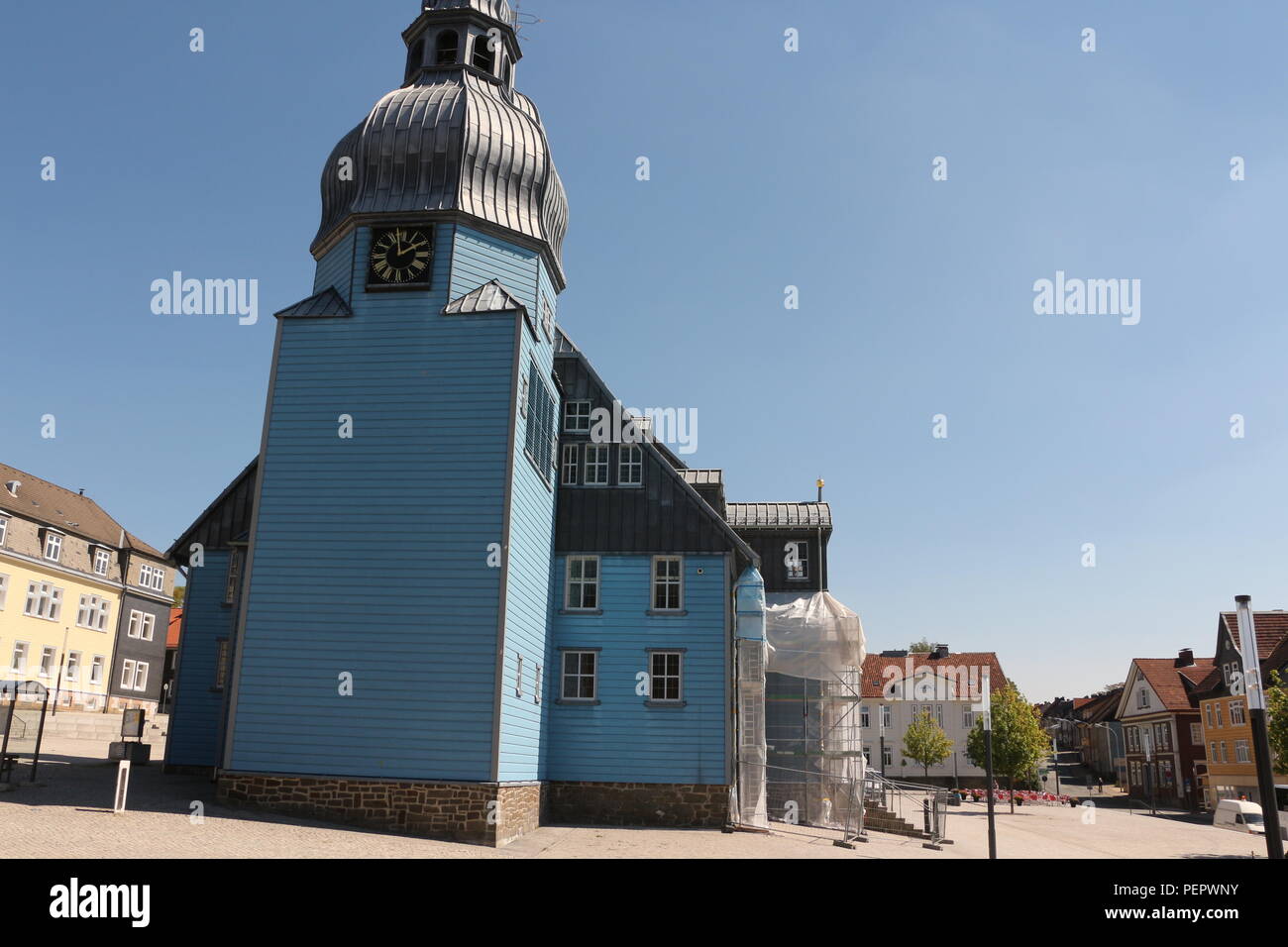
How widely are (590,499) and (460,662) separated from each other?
7.75m

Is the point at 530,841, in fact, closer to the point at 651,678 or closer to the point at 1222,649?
the point at 651,678

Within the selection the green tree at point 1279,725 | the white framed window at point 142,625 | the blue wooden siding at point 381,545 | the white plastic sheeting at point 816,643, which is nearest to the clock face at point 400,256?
the blue wooden siding at point 381,545

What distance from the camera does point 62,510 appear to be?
4794 cm

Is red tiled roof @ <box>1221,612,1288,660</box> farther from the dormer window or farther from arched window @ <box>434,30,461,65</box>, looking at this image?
arched window @ <box>434,30,461,65</box>

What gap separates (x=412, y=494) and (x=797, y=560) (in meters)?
16.6

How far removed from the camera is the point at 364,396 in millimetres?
21594

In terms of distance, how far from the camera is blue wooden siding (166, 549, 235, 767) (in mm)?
26734

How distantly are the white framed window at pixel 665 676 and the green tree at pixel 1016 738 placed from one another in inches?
1572

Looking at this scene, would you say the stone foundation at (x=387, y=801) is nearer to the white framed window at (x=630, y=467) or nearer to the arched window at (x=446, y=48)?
the white framed window at (x=630, y=467)

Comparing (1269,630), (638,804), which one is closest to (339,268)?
(638,804)

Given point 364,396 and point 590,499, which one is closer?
point 364,396

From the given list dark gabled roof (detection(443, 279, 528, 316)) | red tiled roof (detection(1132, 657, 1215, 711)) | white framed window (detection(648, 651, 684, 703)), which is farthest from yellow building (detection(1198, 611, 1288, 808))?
dark gabled roof (detection(443, 279, 528, 316))

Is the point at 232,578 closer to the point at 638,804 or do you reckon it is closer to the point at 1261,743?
the point at 638,804

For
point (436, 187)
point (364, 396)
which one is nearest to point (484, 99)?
point (436, 187)
